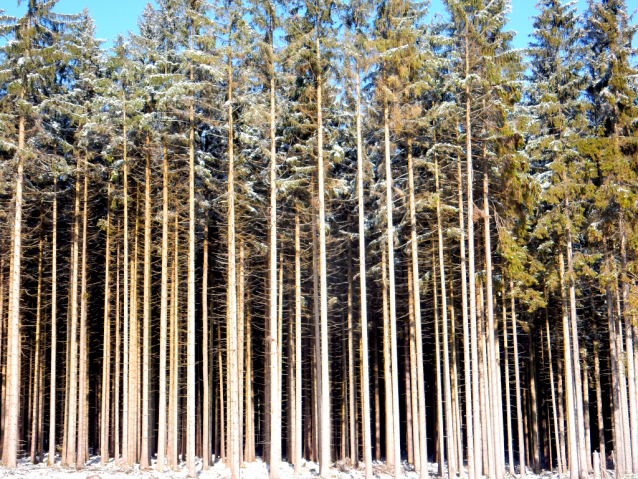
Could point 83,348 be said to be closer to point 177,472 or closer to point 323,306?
point 177,472

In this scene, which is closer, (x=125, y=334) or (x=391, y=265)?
(x=391, y=265)

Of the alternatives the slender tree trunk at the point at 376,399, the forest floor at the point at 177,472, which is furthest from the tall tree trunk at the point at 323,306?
the slender tree trunk at the point at 376,399

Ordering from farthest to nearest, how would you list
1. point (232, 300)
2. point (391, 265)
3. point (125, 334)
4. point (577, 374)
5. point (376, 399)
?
point (376, 399), point (577, 374), point (125, 334), point (391, 265), point (232, 300)

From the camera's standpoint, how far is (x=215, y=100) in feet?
61.8

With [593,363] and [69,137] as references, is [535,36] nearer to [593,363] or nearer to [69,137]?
[593,363]

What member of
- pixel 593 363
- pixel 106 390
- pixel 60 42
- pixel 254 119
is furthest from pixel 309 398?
pixel 60 42

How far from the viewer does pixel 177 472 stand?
763 inches

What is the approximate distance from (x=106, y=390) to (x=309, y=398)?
11.1 meters

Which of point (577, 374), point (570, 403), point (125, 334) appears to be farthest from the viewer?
point (577, 374)

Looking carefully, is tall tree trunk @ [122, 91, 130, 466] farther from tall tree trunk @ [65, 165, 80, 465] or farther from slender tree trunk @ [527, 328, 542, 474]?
slender tree trunk @ [527, 328, 542, 474]

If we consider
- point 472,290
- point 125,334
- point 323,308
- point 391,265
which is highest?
point 391,265

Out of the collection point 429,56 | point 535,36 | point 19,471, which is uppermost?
point 535,36

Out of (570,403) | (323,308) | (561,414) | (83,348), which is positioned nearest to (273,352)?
(323,308)

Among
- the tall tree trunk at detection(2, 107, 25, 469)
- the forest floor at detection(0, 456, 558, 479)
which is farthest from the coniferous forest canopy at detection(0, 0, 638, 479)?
the forest floor at detection(0, 456, 558, 479)
